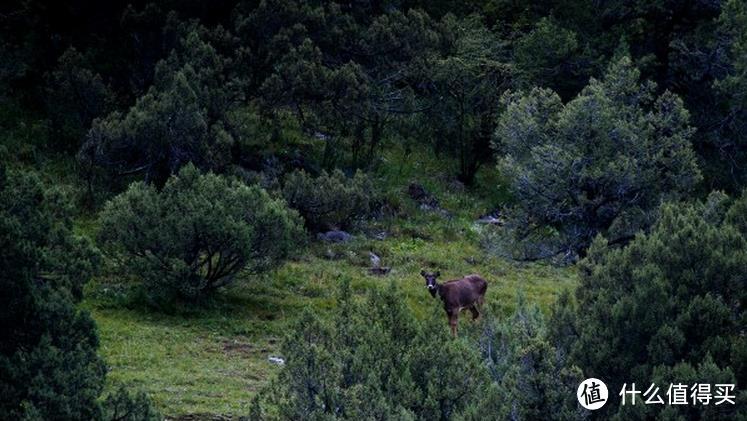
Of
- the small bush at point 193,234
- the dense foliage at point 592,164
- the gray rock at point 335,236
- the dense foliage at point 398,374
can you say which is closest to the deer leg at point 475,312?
the dense foliage at point 592,164

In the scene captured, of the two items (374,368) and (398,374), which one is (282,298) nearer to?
(398,374)

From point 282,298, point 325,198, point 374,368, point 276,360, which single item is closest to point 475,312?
point 282,298

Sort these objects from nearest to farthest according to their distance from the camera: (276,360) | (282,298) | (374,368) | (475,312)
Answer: (374,368)
(276,360)
(282,298)
(475,312)

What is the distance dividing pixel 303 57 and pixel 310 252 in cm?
457

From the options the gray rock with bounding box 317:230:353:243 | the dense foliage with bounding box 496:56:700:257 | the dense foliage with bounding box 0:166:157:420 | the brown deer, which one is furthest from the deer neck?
the dense foliage with bounding box 0:166:157:420

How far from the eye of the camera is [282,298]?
23922 mm

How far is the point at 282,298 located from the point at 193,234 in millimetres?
2079

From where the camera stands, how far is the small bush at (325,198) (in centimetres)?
2730

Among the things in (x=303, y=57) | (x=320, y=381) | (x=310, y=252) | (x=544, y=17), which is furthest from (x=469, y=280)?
(x=544, y=17)

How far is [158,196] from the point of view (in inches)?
928

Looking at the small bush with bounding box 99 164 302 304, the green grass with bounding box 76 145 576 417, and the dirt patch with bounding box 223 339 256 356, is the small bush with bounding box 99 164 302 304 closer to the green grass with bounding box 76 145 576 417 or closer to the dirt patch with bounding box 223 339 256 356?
the green grass with bounding box 76 145 576 417

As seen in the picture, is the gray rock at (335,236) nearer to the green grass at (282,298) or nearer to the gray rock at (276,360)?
the green grass at (282,298)

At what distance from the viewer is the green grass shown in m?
19.2

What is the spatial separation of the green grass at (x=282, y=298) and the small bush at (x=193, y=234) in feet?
1.64
